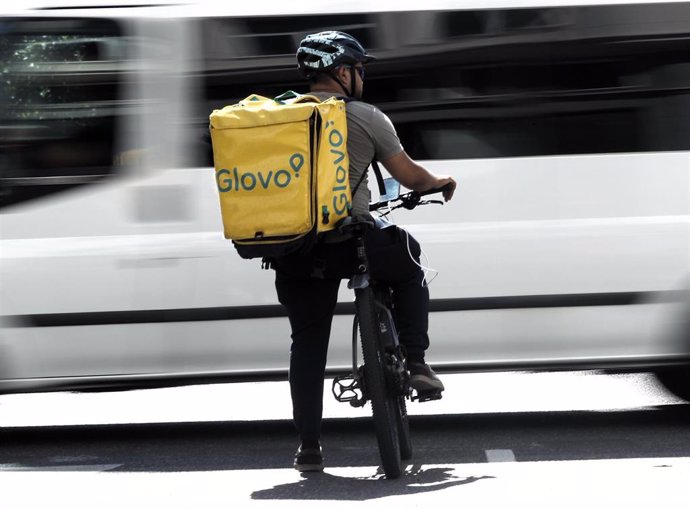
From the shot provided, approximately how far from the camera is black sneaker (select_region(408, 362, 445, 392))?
19.4ft

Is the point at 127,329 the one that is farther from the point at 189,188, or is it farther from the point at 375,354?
the point at 375,354

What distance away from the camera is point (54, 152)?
23.7 feet

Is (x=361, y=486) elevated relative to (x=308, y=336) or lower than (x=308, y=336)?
lower

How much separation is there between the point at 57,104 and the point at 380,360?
2.42 meters

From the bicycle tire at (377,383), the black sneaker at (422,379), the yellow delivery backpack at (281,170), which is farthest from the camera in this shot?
the black sneaker at (422,379)

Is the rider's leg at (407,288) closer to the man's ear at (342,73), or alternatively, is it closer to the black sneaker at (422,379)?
the black sneaker at (422,379)

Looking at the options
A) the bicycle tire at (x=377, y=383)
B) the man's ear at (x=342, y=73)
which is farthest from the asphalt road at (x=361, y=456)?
the man's ear at (x=342, y=73)

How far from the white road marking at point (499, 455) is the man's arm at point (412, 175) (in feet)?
4.32

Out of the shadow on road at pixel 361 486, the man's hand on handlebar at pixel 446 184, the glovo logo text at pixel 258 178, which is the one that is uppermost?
the glovo logo text at pixel 258 178

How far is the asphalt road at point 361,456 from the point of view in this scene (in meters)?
5.61

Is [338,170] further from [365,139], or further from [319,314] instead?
[319,314]

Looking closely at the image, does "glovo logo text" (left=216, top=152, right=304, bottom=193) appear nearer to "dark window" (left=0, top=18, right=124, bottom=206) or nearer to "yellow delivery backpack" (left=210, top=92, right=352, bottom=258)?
"yellow delivery backpack" (left=210, top=92, right=352, bottom=258)

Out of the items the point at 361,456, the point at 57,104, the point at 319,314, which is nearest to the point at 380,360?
the point at 319,314

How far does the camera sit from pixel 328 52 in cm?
579
